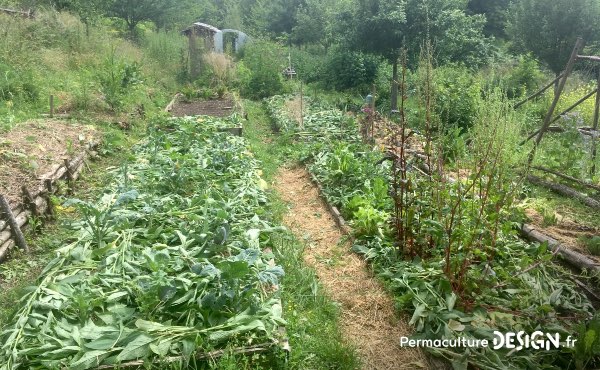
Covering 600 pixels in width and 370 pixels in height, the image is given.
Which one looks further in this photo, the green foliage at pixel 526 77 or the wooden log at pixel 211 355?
the green foliage at pixel 526 77

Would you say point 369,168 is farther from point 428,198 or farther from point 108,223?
point 108,223

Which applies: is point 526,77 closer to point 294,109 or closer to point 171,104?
point 294,109

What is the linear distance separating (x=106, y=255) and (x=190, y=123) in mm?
4495

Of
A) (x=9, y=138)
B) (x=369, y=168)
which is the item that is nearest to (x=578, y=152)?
(x=369, y=168)

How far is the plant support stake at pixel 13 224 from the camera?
373cm

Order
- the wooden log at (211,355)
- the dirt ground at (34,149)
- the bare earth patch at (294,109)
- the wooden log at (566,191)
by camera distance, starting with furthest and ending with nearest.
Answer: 1. the bare earth patch at (294,109)
2. the wooden log at (566,191)
3. the dirt ground at (34,149)
4. the wooden log at (211,355)

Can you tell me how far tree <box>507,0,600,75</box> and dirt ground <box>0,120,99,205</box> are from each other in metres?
13.8

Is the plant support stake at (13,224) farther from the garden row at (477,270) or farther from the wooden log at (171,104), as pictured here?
the wooden log at (171,104)

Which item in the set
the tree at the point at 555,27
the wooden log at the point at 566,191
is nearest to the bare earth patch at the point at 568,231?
the wooden log at the point at 566,191

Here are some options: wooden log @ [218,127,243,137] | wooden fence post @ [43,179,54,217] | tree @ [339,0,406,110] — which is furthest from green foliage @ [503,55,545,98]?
wooden fence post @ [43,179,54,217]

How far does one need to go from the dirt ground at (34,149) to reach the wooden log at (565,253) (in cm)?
515

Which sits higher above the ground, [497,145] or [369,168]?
[497,145]

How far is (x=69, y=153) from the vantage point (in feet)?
18.6

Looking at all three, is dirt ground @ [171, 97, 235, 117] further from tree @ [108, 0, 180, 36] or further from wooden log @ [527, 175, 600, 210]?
tree @ [108, 0, 180, 36]
